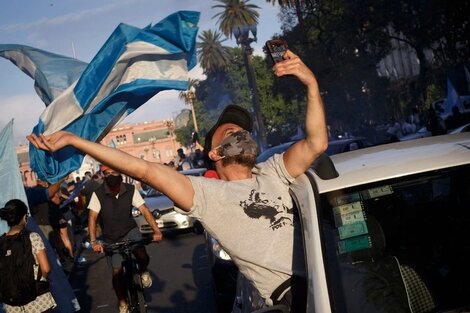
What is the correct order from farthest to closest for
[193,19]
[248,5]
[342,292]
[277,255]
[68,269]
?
[248,5] < [68,269] < [193,19] < [277,255] < [342,292]

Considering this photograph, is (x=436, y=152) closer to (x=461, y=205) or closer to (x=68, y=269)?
(x=461, y=205)

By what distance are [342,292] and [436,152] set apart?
2.86 ft

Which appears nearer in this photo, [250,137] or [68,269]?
[250,137]

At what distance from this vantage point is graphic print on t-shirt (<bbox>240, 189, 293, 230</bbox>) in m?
2.98

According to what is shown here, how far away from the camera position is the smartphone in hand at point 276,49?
9.96 ft

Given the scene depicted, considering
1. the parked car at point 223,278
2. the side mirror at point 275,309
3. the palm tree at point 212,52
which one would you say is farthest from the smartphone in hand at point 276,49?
the palm tree at point 212,52

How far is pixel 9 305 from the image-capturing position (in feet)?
18.6

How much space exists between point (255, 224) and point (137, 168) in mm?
610

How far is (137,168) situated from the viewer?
296 cm

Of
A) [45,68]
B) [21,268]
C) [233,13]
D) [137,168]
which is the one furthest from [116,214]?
[233,13]

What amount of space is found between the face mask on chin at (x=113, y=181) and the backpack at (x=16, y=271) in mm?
1883

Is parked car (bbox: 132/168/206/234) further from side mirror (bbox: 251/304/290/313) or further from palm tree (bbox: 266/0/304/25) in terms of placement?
palm tree (bbox: 266/0/304/25)

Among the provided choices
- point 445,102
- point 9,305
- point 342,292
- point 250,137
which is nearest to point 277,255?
point 342,292

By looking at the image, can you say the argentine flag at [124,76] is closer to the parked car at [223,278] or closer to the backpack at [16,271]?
the backpack at [16,271]
